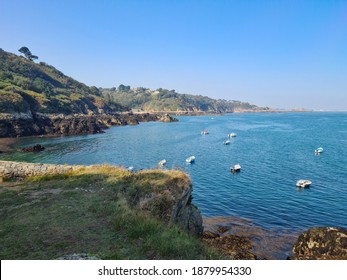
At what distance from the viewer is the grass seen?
937 cm

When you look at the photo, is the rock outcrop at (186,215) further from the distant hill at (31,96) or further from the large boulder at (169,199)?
the distant hill at (31,96)

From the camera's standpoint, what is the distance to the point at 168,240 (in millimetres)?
9883

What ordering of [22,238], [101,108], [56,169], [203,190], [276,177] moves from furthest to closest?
[101,108] → [276,177] → [203,190] → [56,169] → [22,238]

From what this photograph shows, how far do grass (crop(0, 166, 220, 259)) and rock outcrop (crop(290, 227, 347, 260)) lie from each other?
8.49m

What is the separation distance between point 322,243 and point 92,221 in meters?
13.4

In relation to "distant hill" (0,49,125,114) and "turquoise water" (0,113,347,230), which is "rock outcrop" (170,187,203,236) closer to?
"turquoise water" (0,113,347,230)

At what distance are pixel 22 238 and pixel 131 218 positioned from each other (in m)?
4.35

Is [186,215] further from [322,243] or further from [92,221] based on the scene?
[322,243]

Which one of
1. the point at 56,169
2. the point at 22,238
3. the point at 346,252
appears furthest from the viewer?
the point at 56,169

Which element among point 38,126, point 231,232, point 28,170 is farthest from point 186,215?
point 38,126

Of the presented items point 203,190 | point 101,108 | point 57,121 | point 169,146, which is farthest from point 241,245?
point 101,108

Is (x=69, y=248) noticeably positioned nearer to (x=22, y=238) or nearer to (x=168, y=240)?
(x=22, y=238)

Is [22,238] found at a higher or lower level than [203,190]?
higher

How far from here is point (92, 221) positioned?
12336 mm
